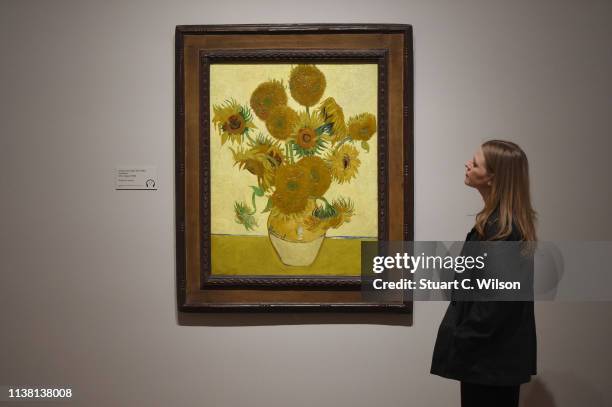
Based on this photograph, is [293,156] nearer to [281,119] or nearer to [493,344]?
[281,119]

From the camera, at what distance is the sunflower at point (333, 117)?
1.82 meters

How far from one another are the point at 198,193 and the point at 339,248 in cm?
60

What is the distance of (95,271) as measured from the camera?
1.90 metres

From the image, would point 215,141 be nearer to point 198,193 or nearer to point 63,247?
point 198,193

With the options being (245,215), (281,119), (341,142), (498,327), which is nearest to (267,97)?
(281,119)

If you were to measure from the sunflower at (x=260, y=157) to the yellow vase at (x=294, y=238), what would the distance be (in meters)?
0.17

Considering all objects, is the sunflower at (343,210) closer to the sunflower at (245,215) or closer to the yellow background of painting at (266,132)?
the yellow background of painting at (266,132)

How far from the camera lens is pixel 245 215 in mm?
1844

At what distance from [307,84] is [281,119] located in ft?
0.55

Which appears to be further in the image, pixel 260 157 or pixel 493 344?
pixel 260 157

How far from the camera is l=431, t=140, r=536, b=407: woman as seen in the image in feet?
4.35

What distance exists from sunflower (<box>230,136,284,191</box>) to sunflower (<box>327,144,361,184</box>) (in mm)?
204

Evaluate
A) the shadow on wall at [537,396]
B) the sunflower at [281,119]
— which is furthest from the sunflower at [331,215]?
the shadow on wall at [537,396]

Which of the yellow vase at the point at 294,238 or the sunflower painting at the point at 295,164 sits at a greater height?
the sunflower painting at the point at 295,164
